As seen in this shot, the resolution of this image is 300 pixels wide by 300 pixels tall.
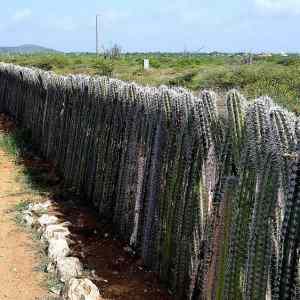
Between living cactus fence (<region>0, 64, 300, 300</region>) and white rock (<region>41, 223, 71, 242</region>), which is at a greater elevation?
living cactus fence (<region>0, 64, 300, 300</region>)

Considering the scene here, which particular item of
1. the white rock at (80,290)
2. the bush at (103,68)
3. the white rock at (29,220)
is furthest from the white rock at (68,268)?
the bush at (103,68)

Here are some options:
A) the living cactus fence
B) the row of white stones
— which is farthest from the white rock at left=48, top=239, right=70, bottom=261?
the living cactus fence

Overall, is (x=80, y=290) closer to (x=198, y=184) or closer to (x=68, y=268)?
(x=68, y=268)

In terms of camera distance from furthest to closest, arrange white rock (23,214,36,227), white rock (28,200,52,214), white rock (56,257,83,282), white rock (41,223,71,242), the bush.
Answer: the bush
white rock (28,200,52,214)
white rock (23,214,36,227)
white rock (41,223,71,242)
white rock (56,257,83,282)

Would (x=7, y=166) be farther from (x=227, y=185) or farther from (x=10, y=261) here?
(x=227, y=185)

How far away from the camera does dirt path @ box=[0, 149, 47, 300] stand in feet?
17.6

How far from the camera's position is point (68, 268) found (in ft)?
18.6

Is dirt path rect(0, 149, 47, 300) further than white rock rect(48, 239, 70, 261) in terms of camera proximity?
No

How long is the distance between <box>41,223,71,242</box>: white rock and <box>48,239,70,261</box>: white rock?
6.4 inches

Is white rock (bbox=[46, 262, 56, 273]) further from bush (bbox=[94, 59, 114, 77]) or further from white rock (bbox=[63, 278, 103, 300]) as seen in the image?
bush (bbox=[94, 59, 114, 77])

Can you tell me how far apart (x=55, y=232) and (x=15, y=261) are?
727mm

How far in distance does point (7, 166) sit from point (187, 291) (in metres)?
6.92

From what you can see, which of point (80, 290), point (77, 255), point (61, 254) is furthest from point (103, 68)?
point (80, 290)

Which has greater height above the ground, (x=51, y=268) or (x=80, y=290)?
(x=80, y=290)
